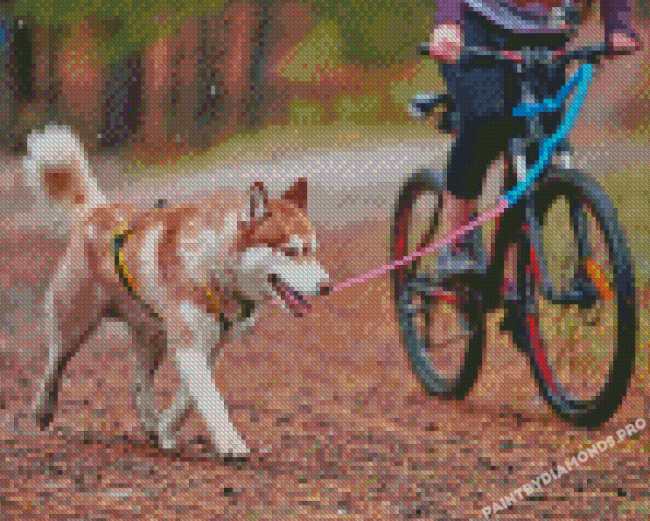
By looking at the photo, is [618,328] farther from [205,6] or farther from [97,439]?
[205,6]

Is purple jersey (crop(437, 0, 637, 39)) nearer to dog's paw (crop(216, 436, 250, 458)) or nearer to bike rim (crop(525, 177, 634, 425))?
bike rim (crop(525, 177, 634, 425))

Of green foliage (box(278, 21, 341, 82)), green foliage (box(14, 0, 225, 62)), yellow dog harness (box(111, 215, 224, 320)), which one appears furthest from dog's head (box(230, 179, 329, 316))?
green foliage (box(278, 21, 341, 82))

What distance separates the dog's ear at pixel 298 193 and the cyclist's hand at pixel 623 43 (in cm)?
136

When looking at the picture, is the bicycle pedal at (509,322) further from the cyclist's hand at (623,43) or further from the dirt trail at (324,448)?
the cyclist's hand at (623,43)

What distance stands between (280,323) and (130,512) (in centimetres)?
392

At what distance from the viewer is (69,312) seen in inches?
227

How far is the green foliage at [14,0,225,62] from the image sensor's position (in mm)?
16750

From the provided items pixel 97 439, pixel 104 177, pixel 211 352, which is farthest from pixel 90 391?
pixel 104 177

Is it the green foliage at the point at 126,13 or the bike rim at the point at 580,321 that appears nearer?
the bike rim at the point at 580,321

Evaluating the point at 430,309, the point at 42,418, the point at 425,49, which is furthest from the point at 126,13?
the point at 425,49

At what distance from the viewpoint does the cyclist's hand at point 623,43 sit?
5435 mm

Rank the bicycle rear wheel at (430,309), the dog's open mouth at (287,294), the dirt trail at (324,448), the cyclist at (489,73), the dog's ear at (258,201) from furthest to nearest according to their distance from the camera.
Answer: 1. the bicycle rear wheel at (430,309)
2. the cyclist at (489,73)
3. the dog's open mouth at (287,294)
4. the dog's ear at (258,201)
5. the dirt trail at (324,448)

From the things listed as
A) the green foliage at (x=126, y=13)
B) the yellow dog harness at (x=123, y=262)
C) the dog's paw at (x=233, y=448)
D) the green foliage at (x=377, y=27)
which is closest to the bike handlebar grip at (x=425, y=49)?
the yellow dog harness at (x=123, y=262)

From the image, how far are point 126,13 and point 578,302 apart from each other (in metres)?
13.0
